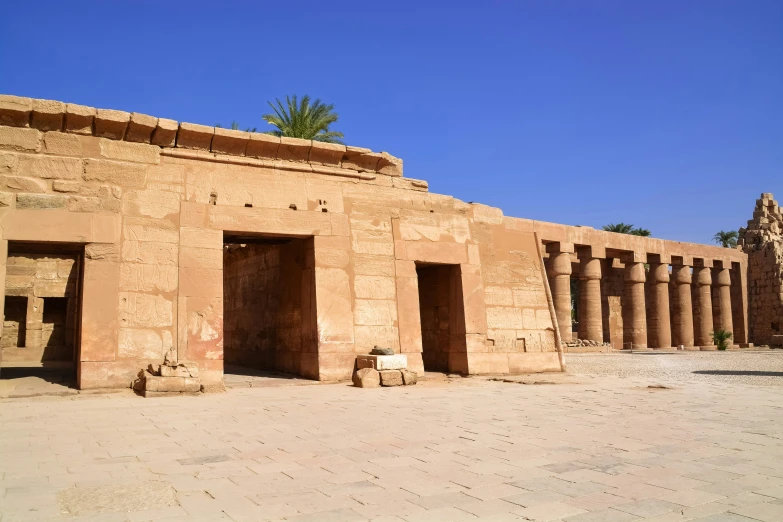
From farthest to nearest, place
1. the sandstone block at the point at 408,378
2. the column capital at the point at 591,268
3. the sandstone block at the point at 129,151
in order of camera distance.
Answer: the column capital at the point at 591,268, the sandstone block at the point at 408,378, the sandstone block at the point at 129,151

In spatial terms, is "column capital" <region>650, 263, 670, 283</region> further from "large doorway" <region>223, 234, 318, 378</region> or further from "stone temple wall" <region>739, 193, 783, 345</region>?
"large doorway" <region>223, 234, 318, 378</region>

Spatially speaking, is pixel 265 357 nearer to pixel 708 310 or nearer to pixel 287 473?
pixel 287 473

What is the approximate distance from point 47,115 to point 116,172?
113cm

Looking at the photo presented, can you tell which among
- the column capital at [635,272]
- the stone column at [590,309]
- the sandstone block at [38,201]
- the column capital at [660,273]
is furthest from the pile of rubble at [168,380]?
the column capital at [660,273]

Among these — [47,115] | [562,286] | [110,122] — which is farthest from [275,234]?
[562,286]

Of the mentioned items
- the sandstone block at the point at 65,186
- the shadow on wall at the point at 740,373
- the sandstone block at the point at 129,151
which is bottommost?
the shadow on wall at the point at 740,373

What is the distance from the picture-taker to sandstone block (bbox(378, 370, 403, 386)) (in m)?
9.20

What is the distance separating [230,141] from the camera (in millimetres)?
9742

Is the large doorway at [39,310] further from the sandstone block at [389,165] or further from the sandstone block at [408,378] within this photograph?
the sandstone block at [408,378]

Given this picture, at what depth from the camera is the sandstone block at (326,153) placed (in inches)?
412

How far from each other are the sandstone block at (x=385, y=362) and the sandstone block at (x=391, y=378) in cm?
12

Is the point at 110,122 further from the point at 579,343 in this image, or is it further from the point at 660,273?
the point at 660,273

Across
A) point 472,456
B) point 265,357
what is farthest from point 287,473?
point 265,357

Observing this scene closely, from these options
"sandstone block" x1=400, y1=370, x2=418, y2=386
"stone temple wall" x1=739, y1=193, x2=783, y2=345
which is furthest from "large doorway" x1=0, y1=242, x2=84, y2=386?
"stone temple wall" x1=739, y1=193, x2=783, y2=345
